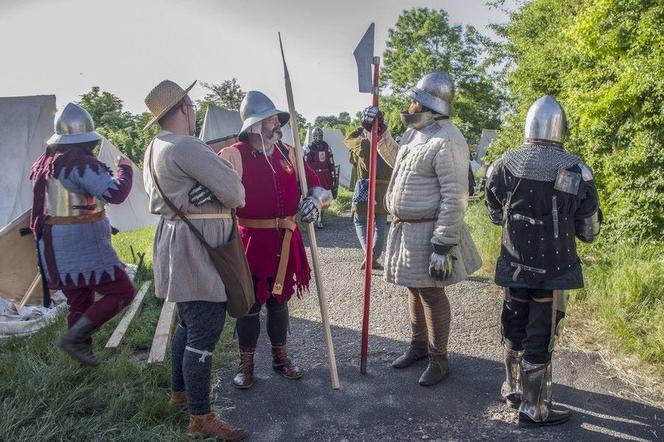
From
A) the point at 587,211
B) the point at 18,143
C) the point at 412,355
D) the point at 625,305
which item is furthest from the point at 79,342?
the point at 18,143

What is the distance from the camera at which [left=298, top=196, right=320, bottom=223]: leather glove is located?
324 cm

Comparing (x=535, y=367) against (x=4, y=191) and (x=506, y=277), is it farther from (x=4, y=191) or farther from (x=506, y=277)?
(x=4, y=191)

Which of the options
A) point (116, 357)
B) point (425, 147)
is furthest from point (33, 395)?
point (425, 147)

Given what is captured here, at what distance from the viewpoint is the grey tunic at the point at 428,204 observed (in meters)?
3.24

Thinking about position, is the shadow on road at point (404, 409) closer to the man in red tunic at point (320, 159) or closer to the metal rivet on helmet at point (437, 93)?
the metal rivet on helmet at point (437, 93)

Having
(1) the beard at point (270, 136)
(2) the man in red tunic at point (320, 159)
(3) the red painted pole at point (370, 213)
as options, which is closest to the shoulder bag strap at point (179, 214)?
(1) the beard at point (270, 136)

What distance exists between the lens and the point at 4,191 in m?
6.62

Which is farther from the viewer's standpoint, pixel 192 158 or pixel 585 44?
pixel 585 44

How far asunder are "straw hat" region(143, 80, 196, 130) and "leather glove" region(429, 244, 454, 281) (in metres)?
1.65

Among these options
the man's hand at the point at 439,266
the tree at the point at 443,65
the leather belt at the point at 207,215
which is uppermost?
the tree at the point at 443,65

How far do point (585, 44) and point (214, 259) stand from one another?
4.33 meters

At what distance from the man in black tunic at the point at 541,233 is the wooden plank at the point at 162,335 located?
2.23 m

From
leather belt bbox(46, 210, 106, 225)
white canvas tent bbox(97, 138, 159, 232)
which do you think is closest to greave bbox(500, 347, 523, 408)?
leather belt bbox(46, 210, 106, 225)

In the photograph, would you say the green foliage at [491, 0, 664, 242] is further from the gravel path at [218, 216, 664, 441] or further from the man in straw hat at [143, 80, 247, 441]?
the man in straw hat at [143, 80, 247, 441]
